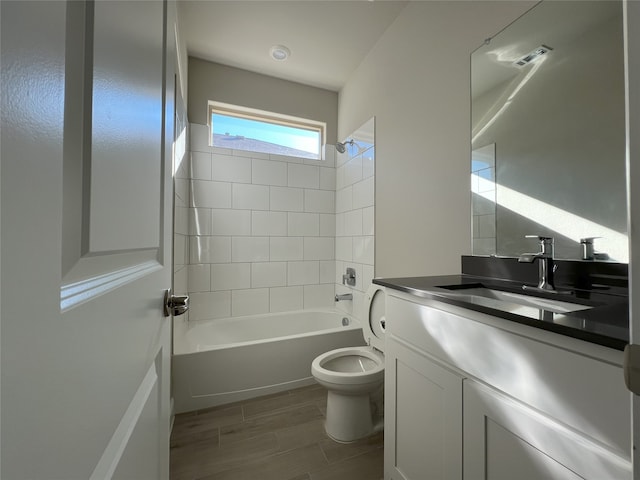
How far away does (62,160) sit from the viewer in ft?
0.88

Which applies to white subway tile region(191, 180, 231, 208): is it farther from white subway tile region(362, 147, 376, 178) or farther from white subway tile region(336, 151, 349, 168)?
white subway tile region(362, 147, 376, 178)

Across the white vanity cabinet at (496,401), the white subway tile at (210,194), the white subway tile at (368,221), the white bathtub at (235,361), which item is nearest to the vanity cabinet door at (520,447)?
the white vanity cabinet at (496,401)

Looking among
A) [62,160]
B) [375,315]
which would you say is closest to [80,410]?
[62,160]

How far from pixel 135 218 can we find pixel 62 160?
0.21 meters

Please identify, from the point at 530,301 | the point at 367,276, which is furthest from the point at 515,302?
the point at 367,276

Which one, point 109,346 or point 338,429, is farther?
point 338,429

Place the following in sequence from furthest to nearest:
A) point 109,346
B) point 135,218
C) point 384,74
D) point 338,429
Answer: point 384,74 → point 338,429 → point 135,218 → point 109,346

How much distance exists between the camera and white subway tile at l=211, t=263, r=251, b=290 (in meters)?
2.50

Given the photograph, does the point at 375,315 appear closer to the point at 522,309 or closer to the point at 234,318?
the point at 522,309

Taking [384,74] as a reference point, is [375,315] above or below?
below

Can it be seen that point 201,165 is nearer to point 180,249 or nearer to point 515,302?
point 180,249

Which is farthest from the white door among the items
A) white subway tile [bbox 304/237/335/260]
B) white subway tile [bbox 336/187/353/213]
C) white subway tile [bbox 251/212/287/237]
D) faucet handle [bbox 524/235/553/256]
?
white subway tile [bbox 304/237/335/260]

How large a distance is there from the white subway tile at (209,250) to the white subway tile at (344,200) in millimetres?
1201

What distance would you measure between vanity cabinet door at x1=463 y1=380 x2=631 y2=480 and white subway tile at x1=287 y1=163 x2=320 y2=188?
2374 millimetres
